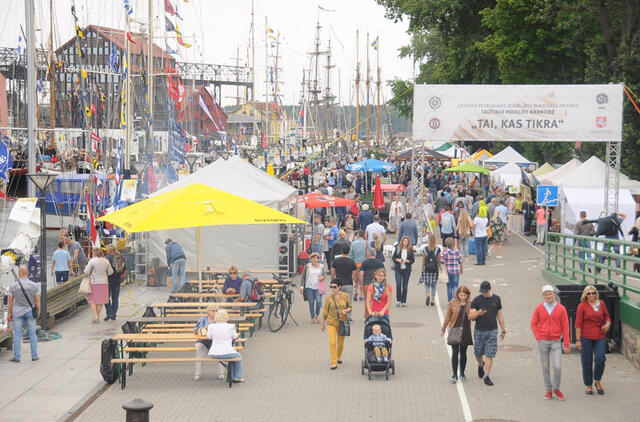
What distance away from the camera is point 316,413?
11.3 meters

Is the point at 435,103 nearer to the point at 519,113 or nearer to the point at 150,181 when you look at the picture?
the point at 519,113

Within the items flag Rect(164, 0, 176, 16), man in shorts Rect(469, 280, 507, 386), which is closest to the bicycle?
man in shorts Rect(469, 280, 507, 386)

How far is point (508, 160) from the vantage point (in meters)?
46.7

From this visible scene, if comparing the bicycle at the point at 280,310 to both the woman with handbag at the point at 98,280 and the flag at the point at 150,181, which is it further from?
the flag at the point at 150,181

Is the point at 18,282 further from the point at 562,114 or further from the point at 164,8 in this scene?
the point at 164,8

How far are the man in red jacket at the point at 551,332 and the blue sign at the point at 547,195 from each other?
16.1 m

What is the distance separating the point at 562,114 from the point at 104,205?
49.4 ft

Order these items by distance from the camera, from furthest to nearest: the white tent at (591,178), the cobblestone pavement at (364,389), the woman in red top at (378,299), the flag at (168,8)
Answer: the flag at (168,8) → the white tent at (591,178) → the woman in red top at (378,299) → the cobblestone pavement at (364,389)

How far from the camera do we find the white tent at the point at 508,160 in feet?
152

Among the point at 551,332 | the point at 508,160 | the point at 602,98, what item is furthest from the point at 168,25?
the point at 551,332

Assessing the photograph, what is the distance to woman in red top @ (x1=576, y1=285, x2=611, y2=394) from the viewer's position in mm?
11828

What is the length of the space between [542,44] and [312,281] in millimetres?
28579

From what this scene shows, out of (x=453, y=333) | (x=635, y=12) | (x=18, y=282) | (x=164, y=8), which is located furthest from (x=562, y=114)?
(x=164, y=8)

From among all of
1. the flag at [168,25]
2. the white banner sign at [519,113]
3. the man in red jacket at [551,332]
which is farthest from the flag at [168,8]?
the man in red jacket at [551,332]
